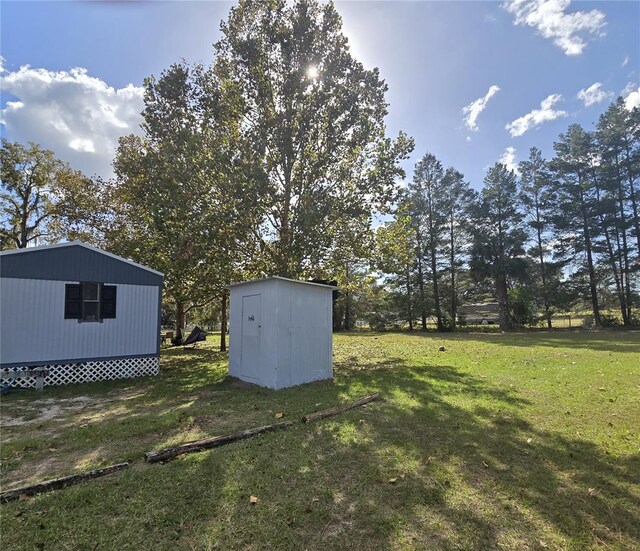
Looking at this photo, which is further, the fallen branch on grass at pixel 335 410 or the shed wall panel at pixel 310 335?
the shed wall panel at pixel 310 335

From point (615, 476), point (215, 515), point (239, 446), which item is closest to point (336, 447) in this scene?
point (239, 446)

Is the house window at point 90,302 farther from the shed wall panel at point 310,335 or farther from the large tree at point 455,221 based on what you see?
the large tree at point 455,221

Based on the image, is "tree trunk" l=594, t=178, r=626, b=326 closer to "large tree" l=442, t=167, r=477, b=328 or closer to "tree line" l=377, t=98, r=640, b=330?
"tree line" l=377, t=98, r=640, b=330

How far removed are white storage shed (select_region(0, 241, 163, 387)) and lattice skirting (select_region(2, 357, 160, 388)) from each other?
0.06 ft

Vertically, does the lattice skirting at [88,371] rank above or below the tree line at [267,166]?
below

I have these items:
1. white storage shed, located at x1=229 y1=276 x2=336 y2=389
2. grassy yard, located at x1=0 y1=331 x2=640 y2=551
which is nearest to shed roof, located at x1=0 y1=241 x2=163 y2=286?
grassy yard, located at x1=0 y1=331 x2=640 y2=551

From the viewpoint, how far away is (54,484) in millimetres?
3213

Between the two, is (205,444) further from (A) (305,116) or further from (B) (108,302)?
(A) (305,116)

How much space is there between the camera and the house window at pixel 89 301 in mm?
9172

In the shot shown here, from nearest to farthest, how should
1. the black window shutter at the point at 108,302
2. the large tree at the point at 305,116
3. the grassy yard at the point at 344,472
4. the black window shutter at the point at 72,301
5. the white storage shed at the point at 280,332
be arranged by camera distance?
1. the grassy yard at the point at 344,472
2. the white storage shed at the point at 280,332
3. the black window shutter at the point at 72,301
4. the black window shutter at the point at 108,302
5. the large tree at the point at 305,116

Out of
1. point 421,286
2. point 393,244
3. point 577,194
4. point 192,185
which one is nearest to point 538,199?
point 577,194

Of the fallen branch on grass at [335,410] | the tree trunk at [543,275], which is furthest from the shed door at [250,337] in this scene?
the tree trunk at [543,275]

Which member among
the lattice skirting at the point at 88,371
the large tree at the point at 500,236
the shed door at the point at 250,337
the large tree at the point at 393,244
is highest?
the large tree at the point at 500,236

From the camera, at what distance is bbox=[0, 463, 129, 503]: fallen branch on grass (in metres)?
3.02
